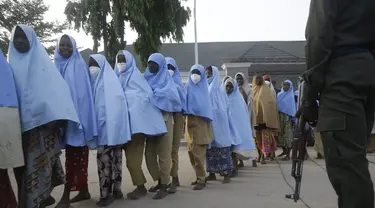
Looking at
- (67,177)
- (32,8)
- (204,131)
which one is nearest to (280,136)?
(204,131)

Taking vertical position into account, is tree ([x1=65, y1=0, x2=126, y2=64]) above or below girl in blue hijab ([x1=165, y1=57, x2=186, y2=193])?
above

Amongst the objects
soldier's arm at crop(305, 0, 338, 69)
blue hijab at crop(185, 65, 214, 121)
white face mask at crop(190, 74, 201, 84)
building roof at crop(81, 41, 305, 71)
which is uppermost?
building roof at crop(81, 41, 305, 71)

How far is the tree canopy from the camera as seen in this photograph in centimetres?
1672

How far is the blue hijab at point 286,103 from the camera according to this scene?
9828 millimetres

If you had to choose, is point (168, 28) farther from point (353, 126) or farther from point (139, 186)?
point (353, 126)

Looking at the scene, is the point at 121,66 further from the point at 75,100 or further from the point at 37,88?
the point at 37,88

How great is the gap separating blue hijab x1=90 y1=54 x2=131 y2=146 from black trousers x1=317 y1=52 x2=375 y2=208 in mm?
2746

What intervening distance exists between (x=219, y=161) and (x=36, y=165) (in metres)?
3.37

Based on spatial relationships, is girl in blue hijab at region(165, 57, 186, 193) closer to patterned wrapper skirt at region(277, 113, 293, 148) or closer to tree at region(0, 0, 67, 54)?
patterned wrapper skirt at region(277, 113, 293, 148)

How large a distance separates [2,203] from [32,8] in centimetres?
2341

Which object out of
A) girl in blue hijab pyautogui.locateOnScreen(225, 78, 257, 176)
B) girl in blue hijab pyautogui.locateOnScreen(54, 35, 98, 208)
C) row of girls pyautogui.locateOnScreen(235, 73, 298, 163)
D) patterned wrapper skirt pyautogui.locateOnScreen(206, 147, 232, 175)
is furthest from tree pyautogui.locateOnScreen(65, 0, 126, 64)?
girl in blue hijab pyautogui.locateOnScreen(54, 35, 98, 208)

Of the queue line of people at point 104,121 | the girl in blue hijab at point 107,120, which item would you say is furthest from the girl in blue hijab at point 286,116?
the girl in blue hijab at point 107,120

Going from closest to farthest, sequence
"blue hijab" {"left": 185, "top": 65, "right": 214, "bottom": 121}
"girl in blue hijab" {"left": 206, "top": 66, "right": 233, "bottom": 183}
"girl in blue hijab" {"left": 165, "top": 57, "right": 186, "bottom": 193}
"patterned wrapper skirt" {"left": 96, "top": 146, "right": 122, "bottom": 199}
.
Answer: "patterned wrapper skirt" {"left": 96, "top": 146, "right": 122, "bottom": 199}
"girl in blue hijab" {"left": 165, "top": 57, "right": 186, "bottom": 193}
"blue hijab" {"left": 185, "top": 65, "right": 214, "bottom": 121}
"girl in blue hijab" {"left": 206, "top": 66, "right": 233, "bottom": 183}

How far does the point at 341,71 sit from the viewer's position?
2.37 m
